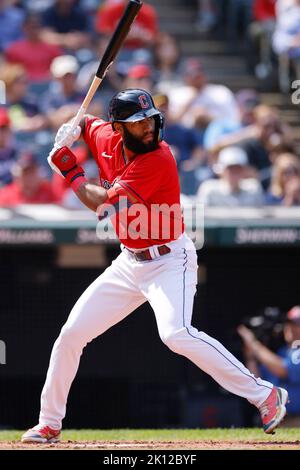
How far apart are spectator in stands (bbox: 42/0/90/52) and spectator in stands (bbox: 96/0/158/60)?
0.74ft

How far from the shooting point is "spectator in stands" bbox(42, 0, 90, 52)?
38.8ft

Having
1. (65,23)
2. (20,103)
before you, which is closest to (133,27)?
(65,23)

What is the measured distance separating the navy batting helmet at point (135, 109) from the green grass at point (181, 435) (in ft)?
6.06

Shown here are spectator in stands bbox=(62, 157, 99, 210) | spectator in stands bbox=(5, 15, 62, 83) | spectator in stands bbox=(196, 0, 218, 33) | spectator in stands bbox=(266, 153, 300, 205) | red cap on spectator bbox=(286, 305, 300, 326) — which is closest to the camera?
red cap on spectator bbox=(286, 305, 300, 326)

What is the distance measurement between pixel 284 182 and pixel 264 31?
372 cm

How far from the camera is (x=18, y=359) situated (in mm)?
8594

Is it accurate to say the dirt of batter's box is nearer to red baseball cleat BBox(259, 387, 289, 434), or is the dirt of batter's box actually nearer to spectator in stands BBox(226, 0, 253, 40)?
red baseball cleat BBox(259, 387, 289, 434)

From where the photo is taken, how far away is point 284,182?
9.36 meters

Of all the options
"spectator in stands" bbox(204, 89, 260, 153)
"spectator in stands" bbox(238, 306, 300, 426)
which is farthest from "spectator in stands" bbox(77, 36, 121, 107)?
"spectator in stands" bbox(238, 306, 300, 426)

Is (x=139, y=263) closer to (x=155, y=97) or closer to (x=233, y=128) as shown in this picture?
(x=155, y=97)

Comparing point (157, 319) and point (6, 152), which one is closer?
point (157, 319)

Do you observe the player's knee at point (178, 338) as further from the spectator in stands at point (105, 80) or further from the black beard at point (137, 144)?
the spectator in stands at point (105, 80)
